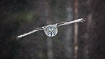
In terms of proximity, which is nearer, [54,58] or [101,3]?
[101,3]

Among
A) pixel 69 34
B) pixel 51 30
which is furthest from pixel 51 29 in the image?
pixel 69 34

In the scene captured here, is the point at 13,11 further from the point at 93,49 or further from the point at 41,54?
the point at 93,49

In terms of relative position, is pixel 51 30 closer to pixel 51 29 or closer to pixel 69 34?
pixel 51 29

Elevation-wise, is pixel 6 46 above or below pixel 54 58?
above

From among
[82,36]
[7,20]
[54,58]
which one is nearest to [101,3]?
[82,36]

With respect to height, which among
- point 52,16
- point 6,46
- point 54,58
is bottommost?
point 54,58
